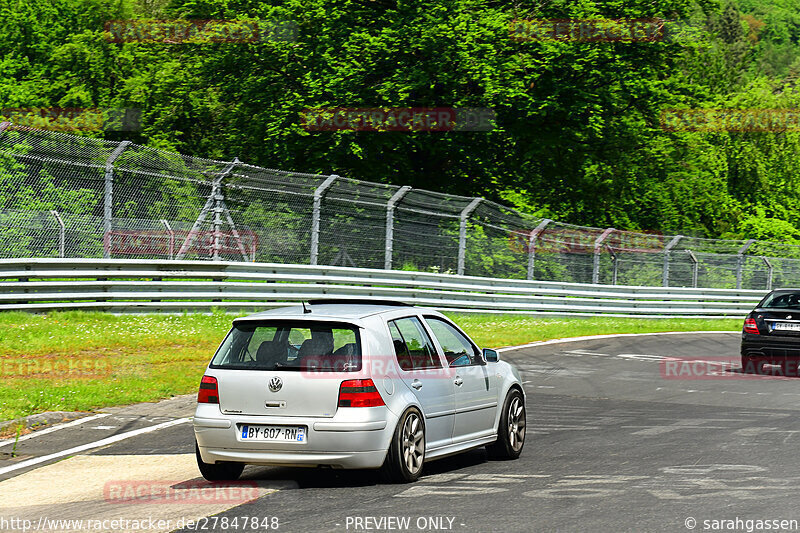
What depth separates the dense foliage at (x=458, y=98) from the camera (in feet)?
100

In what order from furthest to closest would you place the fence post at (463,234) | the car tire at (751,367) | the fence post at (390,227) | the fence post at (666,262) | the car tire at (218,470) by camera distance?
the fence post at (666,262), the fence post at (463,234), the fence post at (390,227), the car tire at (751,367), the car tire at (218,470)

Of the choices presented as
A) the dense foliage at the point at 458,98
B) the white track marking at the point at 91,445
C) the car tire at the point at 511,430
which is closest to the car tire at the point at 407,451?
the car tire at the point at 511,430

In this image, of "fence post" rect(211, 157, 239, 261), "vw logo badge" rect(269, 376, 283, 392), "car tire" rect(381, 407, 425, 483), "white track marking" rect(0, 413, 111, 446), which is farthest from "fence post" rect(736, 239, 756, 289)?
"vw logo badge" rect(269, 376, 283, 392)

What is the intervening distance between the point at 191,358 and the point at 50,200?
393 centimetres

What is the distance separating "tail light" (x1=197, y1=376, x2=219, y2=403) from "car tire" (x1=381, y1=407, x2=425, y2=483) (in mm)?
1354

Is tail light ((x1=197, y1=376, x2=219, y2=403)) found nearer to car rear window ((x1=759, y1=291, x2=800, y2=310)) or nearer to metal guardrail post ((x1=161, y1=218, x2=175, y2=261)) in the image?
metal guardrail post ((x1=161, y1=218, x2=175, y2=261))

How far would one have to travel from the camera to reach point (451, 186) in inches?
1351

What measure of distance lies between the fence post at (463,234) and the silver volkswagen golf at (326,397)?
15705 millimetres

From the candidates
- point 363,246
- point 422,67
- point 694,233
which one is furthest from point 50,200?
point 694,233

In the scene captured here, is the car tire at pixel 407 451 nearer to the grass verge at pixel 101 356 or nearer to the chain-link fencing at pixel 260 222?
the grass verge at pixel 101 356

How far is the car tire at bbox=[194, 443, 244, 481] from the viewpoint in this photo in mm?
8070

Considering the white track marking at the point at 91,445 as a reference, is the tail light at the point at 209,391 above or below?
above

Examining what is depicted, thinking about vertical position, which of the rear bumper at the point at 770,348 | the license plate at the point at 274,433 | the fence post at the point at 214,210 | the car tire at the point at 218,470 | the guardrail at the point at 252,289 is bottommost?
the car tire at the point at 218,470

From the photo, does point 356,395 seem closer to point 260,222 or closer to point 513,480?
point 513,480
